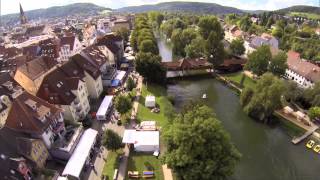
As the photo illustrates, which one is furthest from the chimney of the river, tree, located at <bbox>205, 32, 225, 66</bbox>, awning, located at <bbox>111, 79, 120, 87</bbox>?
tree, located at <bbox>205, 32, 225, 66</bbox>

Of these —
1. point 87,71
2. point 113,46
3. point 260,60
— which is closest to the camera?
point 87,71

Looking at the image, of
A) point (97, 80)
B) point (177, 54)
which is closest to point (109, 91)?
point (97, 80)

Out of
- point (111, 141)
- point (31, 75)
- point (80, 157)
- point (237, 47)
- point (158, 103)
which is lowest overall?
point (80, 157)

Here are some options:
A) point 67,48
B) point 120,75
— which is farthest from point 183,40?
point 67,48

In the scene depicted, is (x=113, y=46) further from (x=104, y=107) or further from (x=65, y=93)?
(x=65, y=93)

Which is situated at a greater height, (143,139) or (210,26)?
(210,26)

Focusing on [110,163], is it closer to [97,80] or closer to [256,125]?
[97,80]

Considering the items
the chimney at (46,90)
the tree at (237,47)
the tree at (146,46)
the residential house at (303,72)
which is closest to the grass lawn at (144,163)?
the chimney at (46,90)
